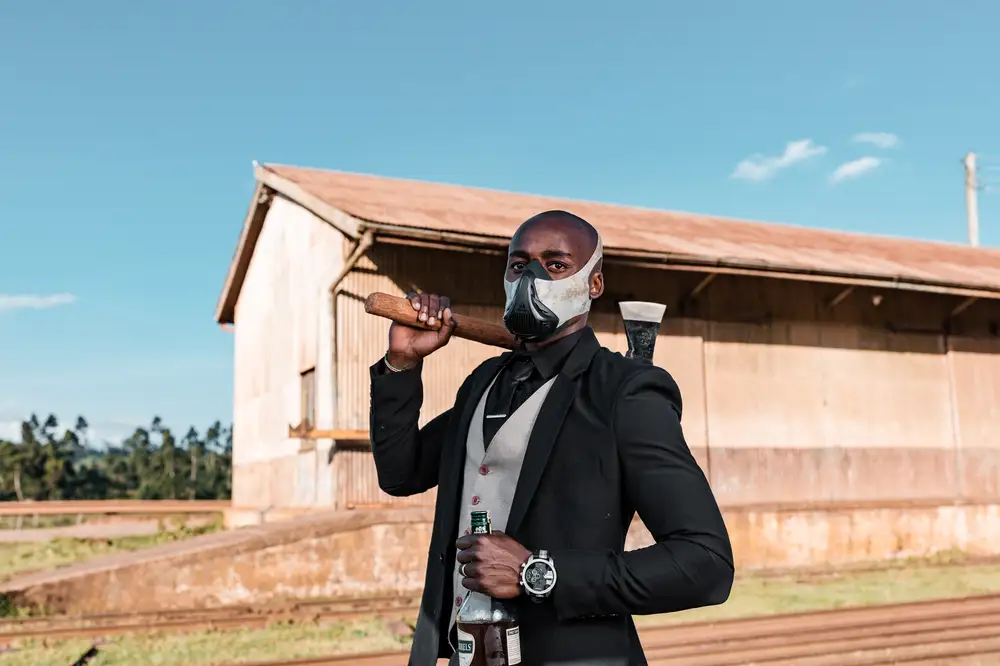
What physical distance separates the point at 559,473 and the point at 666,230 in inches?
630

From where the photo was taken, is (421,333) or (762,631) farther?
(762,631)

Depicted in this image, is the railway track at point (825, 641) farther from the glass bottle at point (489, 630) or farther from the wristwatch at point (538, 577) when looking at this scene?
the wristwatch at point (538, 577)

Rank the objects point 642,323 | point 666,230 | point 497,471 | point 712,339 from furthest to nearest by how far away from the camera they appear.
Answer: point 666,230 < point 712,339 < point 642,323 < point 497,471

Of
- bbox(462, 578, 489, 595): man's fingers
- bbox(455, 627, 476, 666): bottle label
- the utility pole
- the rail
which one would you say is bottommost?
the rail

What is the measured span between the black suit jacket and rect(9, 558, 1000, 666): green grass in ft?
22.0

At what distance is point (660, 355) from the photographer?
15633mm

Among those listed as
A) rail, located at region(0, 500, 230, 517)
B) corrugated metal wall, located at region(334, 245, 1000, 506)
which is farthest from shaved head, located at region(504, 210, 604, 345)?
rail, located at region(0, 500, 230, 517)

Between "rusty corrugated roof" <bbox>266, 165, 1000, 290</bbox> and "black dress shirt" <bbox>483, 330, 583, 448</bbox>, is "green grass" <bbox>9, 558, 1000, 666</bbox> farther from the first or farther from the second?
"black dress shirt" <bbox>483, 330, 583, 448</bbox>

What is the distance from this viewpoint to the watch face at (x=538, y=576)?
192 cm

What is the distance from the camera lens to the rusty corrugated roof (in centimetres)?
1436

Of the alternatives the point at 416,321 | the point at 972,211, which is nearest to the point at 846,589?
the point at 416,321

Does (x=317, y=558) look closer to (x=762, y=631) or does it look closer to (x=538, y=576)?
(x=762, y=631)

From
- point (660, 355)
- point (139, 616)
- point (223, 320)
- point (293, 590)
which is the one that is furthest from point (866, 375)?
point (223, 320)

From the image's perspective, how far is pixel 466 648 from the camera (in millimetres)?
1986
